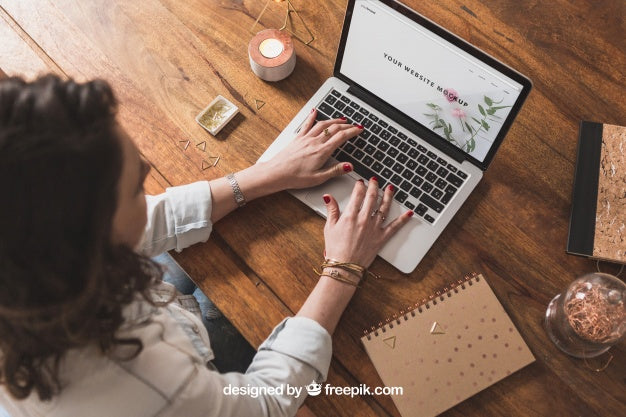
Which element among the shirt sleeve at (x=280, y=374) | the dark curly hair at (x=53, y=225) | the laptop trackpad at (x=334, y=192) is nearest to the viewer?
the dark curly hair at (x=53, y=225)

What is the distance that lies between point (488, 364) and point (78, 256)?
26.1 inches

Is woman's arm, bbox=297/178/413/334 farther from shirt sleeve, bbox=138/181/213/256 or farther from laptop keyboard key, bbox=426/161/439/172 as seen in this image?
shirt sleeve, bbox=138/181/213/256

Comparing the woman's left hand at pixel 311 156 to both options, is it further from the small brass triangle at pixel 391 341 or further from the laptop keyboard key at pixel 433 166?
the small brass triangle at pixel 391 341

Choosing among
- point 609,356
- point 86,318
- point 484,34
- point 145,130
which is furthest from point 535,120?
point 86,318

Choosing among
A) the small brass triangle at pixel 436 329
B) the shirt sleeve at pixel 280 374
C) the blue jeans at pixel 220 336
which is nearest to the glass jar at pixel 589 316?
the small brass triangle at pixel 436 329

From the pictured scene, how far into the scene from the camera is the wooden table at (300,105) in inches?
34.8

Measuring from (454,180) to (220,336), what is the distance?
0.64 meters

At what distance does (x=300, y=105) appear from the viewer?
42.4 inches

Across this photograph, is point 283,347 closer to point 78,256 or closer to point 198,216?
point 198,216

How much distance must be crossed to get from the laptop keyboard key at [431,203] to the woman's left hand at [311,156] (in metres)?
0.15

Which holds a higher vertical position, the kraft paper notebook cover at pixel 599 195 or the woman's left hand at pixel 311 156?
the kraft paper notebook cover at pixel 599 195

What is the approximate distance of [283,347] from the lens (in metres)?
0.85

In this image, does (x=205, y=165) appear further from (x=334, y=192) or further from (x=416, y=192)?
Answer: (x=416, y=192)

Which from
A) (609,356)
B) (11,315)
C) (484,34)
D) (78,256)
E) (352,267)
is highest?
(484,34)
